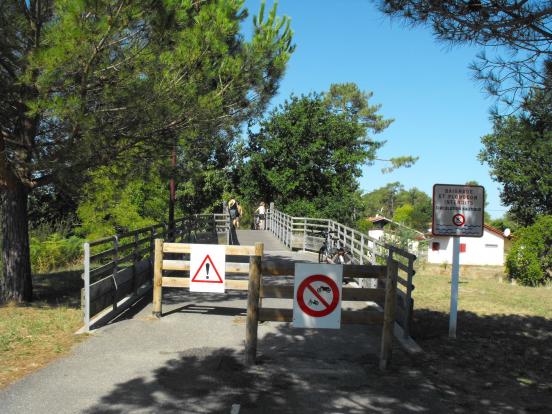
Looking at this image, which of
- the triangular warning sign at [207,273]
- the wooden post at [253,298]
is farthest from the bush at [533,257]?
the wooden post at [253,298]

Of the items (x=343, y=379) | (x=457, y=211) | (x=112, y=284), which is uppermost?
(x=457, y=211)

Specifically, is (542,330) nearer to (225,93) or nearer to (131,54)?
(225,93)

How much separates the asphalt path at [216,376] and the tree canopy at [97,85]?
3405 millimetres

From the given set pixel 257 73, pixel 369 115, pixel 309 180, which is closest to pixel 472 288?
pixel 257 73

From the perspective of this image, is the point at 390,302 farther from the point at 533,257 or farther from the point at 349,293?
the point at 533,257

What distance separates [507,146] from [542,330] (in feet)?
151

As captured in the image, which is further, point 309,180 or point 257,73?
point 309,180

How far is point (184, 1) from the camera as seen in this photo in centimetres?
1074

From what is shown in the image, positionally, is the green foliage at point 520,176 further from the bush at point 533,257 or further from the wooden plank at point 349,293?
the wooden plank at point 349,293

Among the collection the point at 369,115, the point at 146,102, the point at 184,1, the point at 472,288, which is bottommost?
the point at 472,288

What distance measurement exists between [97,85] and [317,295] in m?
5.71

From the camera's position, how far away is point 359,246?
49.5 feet

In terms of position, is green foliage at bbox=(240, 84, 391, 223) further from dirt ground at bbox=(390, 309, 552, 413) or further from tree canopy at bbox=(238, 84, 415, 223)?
dirt ground at bbox=(390, 309, 552, 413)

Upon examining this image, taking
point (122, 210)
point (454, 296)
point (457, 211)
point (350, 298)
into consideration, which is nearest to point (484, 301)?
point (454, 296)
